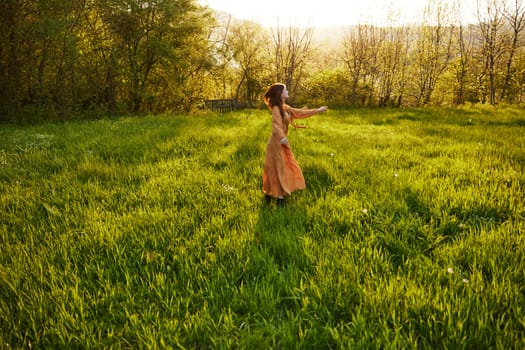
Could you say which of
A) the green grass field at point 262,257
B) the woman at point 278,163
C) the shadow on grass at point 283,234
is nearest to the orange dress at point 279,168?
the woman at point 278,163

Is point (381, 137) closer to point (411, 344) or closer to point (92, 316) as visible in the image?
point (411, 344)

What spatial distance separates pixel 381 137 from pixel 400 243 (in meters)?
5.72

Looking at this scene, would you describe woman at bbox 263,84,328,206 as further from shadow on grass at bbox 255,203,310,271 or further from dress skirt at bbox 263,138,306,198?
shadow on grass at bbox 255,203,310,271

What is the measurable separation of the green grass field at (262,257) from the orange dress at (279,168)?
215mm

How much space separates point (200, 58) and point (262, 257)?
20.4 metres

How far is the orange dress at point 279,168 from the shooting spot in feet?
12.5

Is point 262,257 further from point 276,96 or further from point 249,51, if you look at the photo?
point 249,51

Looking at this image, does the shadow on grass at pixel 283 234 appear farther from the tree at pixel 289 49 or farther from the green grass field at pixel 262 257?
the tree at pixel 289 49

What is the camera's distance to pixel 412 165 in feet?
17.1

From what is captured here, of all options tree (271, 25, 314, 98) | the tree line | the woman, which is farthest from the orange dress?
tree (271, 25, 314, 98)

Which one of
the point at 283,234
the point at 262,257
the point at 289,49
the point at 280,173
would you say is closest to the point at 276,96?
the point at 280,173

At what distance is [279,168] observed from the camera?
3.88m

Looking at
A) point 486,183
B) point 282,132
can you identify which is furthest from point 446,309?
point 486,183

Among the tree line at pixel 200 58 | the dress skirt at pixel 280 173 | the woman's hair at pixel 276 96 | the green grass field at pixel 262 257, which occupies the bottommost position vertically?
the green grass field at pixel 262 257
